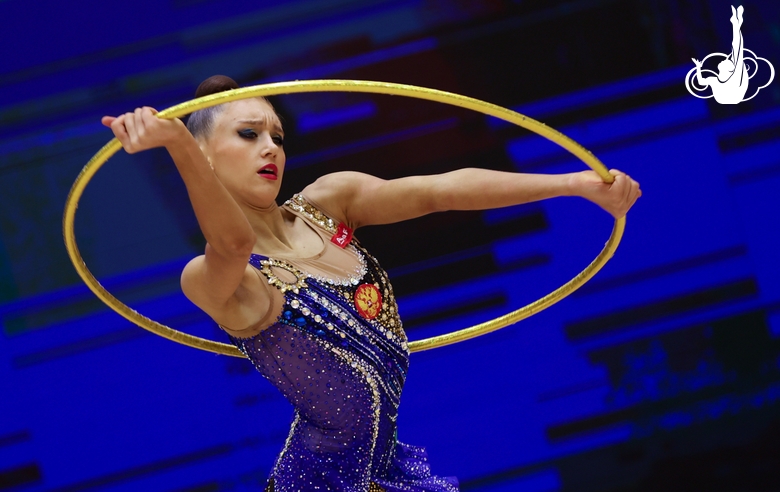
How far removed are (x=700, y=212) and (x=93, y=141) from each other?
8.79 feet

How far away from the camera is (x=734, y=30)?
409cm

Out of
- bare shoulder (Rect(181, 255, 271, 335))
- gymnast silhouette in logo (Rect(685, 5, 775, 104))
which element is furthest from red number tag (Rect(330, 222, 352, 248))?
gymnast silhouette in logo (Rect(685, 5, 775, 104))

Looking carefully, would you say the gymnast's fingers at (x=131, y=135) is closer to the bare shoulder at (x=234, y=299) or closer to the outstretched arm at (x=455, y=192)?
the bare shoulder at (x=234, y=299)

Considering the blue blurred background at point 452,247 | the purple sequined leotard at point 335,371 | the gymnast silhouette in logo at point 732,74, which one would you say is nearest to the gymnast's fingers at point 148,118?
the purple sequined leotard at point 335,371

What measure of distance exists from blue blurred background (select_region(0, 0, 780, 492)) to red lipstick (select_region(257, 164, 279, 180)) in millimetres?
1609

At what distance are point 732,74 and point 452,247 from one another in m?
1.51

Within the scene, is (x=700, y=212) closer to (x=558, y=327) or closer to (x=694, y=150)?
(x=694, y=150)

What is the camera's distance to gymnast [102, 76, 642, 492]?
2.00 m

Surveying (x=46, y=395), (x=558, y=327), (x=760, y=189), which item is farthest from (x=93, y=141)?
(x=760, y=189)

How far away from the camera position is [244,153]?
217 cm

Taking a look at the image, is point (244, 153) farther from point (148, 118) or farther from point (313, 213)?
point (148, 118)

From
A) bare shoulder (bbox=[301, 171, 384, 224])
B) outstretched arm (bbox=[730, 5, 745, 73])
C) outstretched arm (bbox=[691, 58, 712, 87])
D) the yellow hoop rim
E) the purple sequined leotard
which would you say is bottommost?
the purple sequined leotard

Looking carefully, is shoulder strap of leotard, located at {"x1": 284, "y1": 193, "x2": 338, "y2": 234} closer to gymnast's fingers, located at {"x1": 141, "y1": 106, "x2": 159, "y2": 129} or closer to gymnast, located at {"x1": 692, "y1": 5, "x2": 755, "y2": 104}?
gymnast's fingers, located at {"x1": 141, "y1": 106, "x2": 159, "y2": 129}

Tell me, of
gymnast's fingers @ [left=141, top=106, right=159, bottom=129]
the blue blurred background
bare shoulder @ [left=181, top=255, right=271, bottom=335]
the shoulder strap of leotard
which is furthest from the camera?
the blue blurred background
